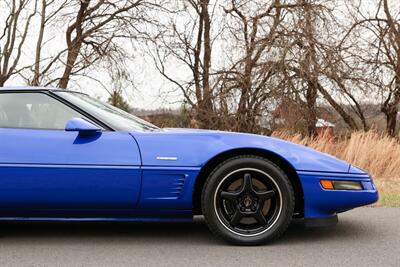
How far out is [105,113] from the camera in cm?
455

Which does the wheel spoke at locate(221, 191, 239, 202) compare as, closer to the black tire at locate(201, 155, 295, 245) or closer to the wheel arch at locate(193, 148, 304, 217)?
the black tire at locate(201, 155, 295, 245)

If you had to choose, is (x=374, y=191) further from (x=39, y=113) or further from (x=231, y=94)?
(x=231, y=94)

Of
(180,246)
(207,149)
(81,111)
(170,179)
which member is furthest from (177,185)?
(81,111)

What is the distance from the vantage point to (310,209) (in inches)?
166

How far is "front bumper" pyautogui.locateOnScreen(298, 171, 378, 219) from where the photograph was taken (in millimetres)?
4188

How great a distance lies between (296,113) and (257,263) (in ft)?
29.2

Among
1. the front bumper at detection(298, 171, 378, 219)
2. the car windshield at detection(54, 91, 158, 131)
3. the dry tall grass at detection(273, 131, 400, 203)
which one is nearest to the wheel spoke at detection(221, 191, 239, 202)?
the front bumper at detection(298, 171, 378, 219)

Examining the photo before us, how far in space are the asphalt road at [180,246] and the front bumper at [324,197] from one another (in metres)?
0.28

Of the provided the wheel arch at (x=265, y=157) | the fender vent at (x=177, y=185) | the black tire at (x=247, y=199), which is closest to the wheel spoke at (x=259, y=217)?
the black tire at (x=247, y=199)

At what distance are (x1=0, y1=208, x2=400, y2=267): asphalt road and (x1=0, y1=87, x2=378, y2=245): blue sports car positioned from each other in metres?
0.21

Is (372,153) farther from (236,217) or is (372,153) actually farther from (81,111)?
(81,111)

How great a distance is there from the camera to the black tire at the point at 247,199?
4.20m

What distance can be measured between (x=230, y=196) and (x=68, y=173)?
1232mm

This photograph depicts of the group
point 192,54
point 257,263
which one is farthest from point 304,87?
point 257,263
